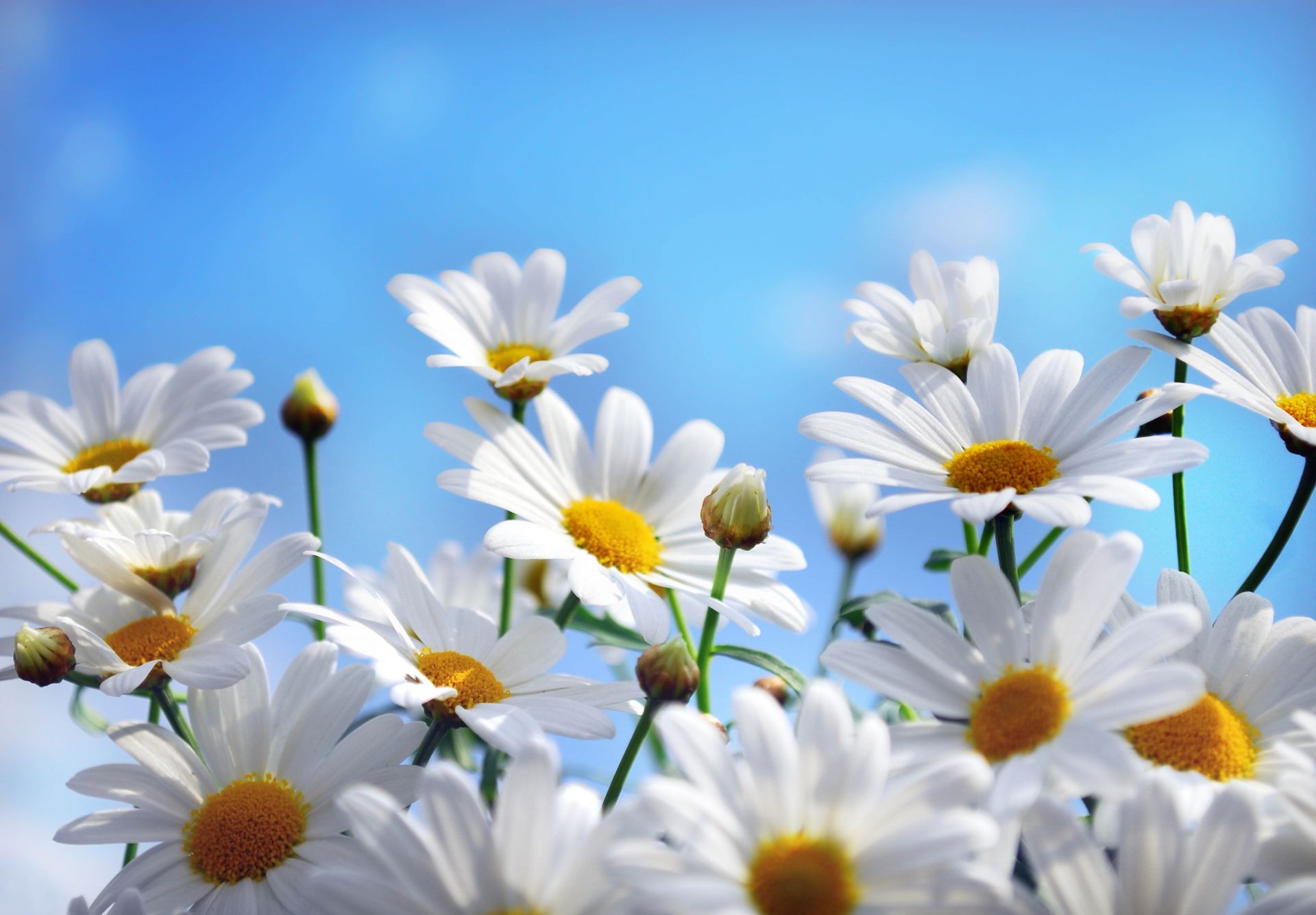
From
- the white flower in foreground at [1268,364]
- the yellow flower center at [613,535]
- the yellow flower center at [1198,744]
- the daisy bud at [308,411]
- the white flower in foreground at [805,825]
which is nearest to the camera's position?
the white flower in foreground at [805,825]

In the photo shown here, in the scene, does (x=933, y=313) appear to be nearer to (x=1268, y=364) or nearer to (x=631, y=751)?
(x=1268, y=364)

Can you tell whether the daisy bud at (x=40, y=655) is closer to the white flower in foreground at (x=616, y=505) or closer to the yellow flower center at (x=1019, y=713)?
the white flower in foreground at (x=616, y=505)

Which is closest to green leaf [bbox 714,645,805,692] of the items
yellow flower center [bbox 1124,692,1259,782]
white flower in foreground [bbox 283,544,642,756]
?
white flower in foreground [bbox 283,544,642,756]

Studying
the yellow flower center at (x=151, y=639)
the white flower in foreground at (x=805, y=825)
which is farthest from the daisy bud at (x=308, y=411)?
the white flower in foreground at (x=805, y=825)

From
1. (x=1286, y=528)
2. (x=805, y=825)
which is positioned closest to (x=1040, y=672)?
(x=805, y=825)

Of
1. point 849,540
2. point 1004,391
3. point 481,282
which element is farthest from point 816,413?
point 849,540

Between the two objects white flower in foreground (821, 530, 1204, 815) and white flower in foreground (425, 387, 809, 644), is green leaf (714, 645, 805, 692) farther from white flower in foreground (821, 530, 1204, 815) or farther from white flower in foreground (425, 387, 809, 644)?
white flower in foreground (821, 530, 1204, 815)
